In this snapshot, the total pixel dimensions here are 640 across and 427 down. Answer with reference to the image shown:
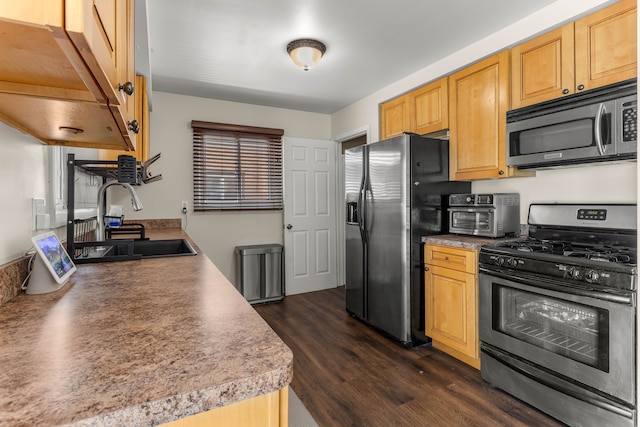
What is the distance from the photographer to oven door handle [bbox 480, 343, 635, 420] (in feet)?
4.91

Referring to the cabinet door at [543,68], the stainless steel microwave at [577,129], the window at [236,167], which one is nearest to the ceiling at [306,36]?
the cabinet door at [543,68]

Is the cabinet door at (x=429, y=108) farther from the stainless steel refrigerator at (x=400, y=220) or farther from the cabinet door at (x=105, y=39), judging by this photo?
the cabinet door at (x=105, y=39)

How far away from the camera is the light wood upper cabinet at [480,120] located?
2.32m

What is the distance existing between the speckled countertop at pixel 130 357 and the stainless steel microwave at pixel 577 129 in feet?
6.70

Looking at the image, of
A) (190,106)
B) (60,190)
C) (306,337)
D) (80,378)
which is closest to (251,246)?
(306,337)

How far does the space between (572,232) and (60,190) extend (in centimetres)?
300

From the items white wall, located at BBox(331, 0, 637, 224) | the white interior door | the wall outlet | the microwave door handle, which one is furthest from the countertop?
the wall outlet

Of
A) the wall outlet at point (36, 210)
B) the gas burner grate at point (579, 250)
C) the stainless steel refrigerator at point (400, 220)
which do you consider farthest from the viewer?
the stainless steel refrigerator at point (400, 220)

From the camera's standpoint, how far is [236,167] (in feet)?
13.0

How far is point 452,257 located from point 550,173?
884 millimetres

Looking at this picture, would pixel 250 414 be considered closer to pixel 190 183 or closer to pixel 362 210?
pixel 362 210

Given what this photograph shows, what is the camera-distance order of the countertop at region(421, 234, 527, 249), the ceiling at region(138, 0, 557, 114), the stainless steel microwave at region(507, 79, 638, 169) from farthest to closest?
1. the countertop at region(421, 234, 527, 249)
2. the ceiling at region(138, 0, 557, 114)
3. the stainless steel microwave at region(507, 79, 638, 169)

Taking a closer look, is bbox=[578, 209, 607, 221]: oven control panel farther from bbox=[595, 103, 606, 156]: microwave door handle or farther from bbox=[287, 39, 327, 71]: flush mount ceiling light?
bbox=[287, 39, 327, 71]: flush mount ceiling light

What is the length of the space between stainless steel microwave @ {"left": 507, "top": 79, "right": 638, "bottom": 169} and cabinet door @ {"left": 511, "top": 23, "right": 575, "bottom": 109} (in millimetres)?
89
